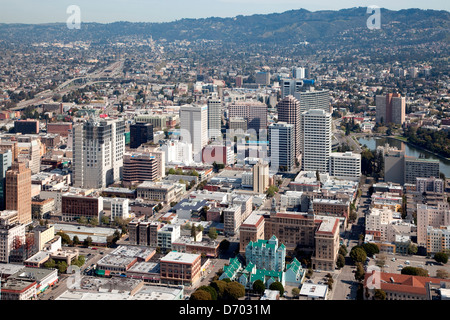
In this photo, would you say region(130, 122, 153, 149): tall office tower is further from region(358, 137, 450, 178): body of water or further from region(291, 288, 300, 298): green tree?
region(291, 288, 300, 298): green tree

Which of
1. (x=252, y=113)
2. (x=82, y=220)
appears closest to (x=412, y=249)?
(x=82, y=220)

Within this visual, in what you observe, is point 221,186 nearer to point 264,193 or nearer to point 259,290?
point 264,193

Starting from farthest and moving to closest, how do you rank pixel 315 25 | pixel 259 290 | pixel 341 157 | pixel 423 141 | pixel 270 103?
pixel 315 25 < pixel 270 103 < pixel 423 141 < pixel 341 157 < pixel 259 290

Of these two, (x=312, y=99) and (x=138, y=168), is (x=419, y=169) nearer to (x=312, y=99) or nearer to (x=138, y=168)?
(x=138, y=168)
